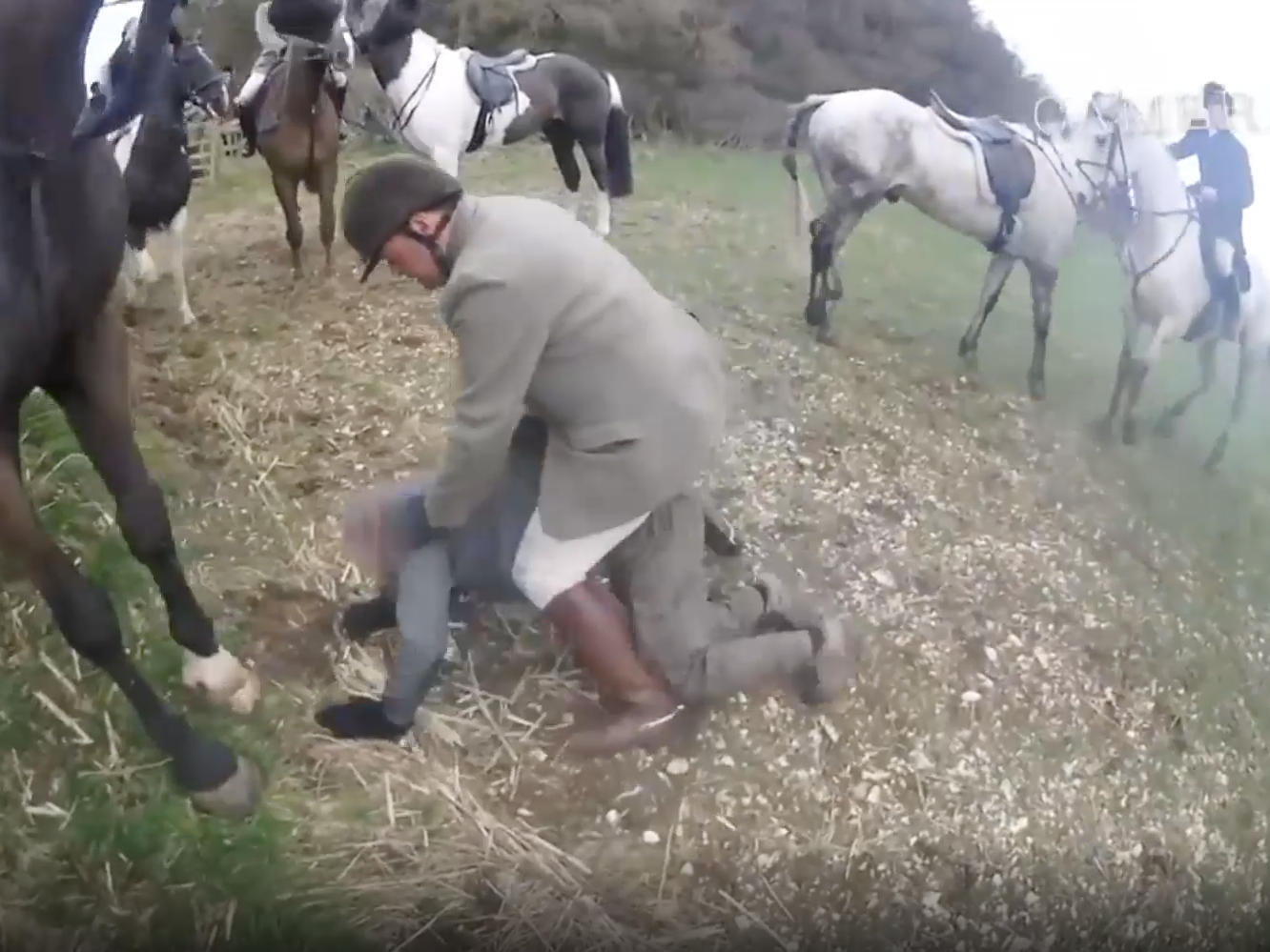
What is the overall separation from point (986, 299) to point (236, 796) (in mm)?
1217

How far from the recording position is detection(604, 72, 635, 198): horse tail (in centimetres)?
155

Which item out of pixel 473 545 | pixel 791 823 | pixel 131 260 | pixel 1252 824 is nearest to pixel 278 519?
pixel 473 545

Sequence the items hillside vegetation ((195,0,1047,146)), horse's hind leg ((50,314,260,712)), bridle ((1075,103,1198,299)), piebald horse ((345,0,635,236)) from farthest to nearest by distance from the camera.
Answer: bridle ((1075,103,1198,299)) < hillside vegetation ((195,0,1047,146)) < piebald horse ((345,0,635,236)) < horse's hind leg ((50,314,260,712))

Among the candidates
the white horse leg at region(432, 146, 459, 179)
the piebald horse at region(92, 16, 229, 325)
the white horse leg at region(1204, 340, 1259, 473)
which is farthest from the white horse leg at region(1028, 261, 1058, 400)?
the piebald horse at region(92, 16, 229, 325)

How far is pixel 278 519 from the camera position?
1.46 meters

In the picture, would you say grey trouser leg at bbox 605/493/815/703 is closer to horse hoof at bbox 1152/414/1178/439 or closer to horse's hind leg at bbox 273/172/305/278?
horse's hind leg at bbox 273/172/305/278

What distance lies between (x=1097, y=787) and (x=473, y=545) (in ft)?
3.21

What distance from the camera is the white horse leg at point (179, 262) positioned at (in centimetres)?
142

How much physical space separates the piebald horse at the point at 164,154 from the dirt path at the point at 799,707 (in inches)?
2.0

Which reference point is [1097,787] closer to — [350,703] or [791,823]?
[791,823]

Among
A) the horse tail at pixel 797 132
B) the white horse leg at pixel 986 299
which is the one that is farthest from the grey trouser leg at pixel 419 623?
the white horse leg at pixel 986 299

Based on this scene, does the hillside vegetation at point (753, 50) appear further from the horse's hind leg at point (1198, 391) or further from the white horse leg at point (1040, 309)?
the horse's hind leg at point (1198, 391)

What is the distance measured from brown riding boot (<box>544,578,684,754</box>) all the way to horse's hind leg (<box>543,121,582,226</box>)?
51 centimetres

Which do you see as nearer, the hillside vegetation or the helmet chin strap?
the helmet chin strap
